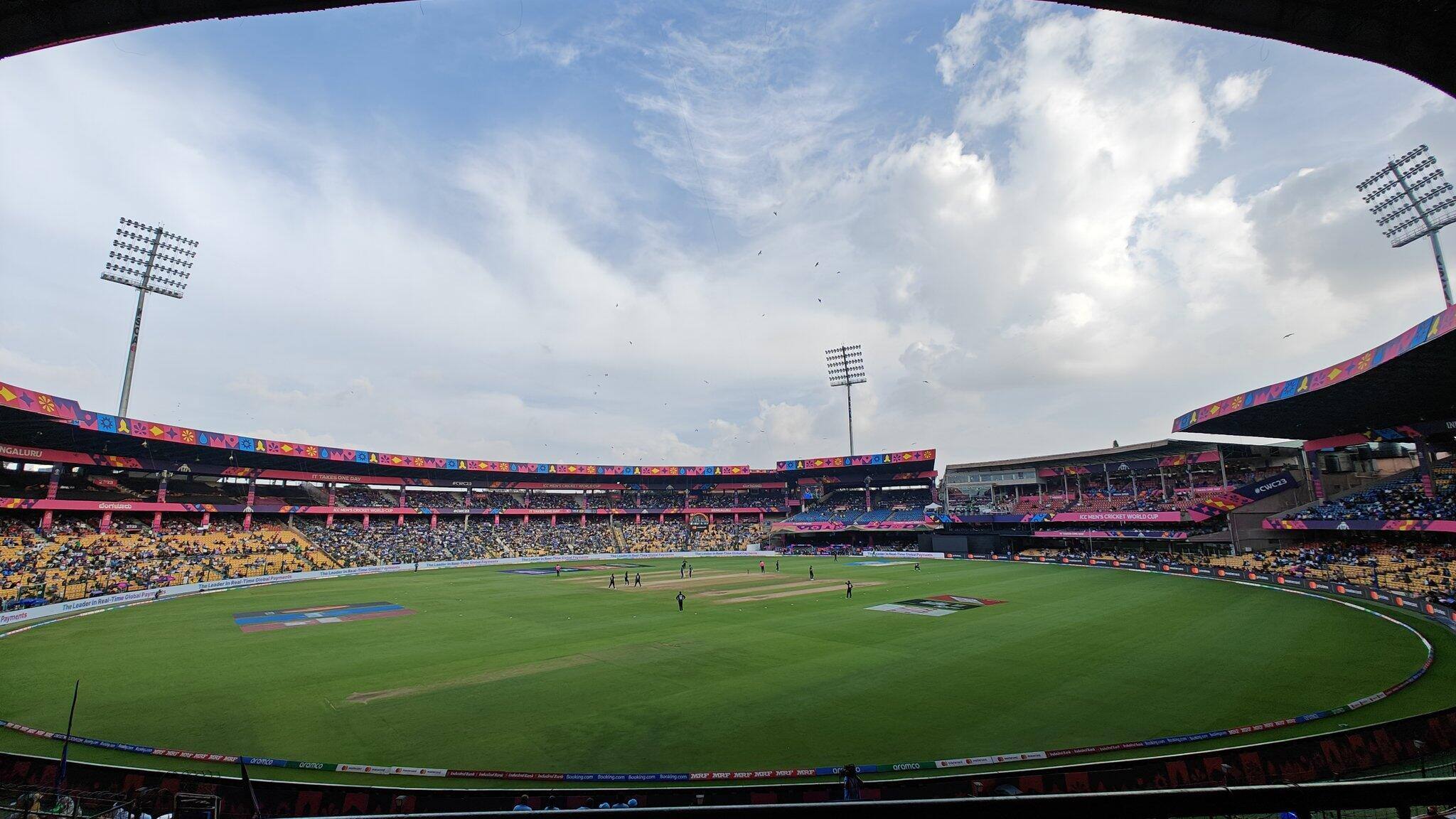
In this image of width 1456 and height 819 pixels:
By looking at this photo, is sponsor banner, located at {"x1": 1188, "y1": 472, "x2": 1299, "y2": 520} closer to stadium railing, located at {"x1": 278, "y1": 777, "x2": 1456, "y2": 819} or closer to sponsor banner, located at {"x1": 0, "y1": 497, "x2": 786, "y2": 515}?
sponsor banner, located at {"x1": 0, "y1": 497, "x2": 786, "y2": 515}

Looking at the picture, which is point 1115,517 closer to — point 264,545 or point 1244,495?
point 1244,495

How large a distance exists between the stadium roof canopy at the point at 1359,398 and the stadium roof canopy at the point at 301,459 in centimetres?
3916

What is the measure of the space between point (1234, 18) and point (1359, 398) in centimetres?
4057

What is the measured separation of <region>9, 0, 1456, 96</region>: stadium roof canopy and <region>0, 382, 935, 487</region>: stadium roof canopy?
45144 mm

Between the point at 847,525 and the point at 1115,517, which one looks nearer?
the point at 1115,517

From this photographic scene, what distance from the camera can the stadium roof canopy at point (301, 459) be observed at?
141ft

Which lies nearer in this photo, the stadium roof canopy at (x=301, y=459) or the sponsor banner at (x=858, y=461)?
the stadium roof canopy at (x=301, y=459)

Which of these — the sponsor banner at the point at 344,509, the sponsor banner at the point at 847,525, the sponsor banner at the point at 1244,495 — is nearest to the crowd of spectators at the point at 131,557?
the sponsor banner at the point at 344,509

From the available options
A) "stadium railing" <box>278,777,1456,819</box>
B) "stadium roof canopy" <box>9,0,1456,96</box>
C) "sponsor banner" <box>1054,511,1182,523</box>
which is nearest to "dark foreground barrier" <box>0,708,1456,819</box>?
"stadium railing" <box>278,777,1456,819</box>

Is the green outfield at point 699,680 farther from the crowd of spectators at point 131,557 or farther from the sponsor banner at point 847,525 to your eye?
the sponsor banner at point 847,525

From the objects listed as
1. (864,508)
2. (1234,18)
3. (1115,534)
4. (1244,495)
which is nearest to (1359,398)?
(1244,495)

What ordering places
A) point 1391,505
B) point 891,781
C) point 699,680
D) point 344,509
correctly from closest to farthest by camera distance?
point 891,781 → point 699,680 → point 1391,505 → point 344,509

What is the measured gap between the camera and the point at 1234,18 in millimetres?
6965

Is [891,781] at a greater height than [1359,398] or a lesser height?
lesser
